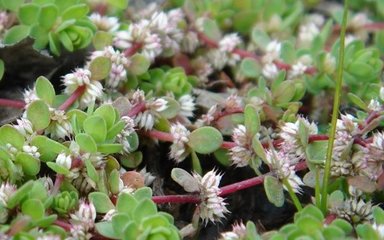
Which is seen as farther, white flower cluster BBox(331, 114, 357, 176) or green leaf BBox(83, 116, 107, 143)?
white flower cluster BBox(331, 114, 357, 176)

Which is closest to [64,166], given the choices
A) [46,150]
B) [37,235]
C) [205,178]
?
[46,150]

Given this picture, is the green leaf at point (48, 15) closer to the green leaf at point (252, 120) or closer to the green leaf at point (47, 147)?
the green leaf at point (47, 147)

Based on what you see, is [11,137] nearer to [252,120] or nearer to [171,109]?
[171,109]

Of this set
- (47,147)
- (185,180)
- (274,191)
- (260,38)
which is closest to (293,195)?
(274,191)

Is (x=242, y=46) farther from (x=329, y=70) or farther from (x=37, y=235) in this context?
(x=37, y=235)

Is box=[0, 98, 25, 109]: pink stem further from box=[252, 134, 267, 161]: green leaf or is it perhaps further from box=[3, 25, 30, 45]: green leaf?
box=[252, 134, 267, 161]: green leaf

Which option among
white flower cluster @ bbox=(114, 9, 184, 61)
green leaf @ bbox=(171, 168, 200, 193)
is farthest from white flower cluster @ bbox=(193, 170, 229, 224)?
white flower cluster @ bbox=(114, 9, 184, 61)
